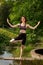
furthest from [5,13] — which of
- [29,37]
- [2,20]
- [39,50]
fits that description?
[39,50]

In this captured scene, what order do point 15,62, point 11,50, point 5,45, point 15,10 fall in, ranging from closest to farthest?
point 15,62, point 11,50, point 5,45, point 15,10

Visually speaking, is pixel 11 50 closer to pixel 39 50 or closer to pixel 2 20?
pixel 39 50

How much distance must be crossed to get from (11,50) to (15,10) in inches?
469

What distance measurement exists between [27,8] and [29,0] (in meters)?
0.74

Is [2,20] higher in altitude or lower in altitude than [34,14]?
lower

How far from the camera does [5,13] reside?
131 ft

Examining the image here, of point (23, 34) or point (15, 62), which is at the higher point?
point (23, 34)

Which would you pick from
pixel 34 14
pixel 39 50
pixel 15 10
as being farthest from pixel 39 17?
pixel 39 50

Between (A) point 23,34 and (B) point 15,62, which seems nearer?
(A) point 23,34

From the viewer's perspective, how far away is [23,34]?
10156 mm

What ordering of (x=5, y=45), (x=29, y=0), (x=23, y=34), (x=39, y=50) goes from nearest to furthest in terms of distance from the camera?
1. (x=23, y=34)
2. (x=39, y=50)
3. (x=5, y=45)
4. (x=29, y=0)

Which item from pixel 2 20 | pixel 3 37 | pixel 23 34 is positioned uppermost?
pixel 23 34

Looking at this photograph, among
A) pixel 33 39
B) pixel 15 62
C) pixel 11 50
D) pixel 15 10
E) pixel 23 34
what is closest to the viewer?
pixel 23 34

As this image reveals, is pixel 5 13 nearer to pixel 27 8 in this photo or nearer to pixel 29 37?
pixel 27 8
